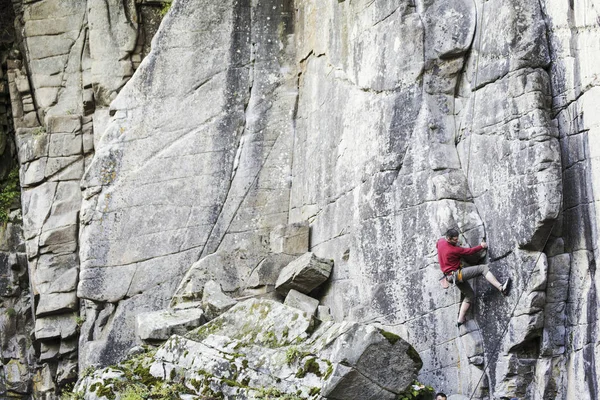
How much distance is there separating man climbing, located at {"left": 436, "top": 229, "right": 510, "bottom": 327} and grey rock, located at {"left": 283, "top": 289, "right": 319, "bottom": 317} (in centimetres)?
340

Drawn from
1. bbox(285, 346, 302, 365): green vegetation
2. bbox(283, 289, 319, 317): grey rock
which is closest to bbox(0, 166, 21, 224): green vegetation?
bbox(283, 289, 319, 317): grey rock

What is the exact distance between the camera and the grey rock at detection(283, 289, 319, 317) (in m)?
19.9

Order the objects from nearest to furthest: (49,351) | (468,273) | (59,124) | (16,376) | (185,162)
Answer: (468,273) < (185,162) < (49,351) < (59,124) < (16,376)

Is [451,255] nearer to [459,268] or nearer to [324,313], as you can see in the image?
[459,268]

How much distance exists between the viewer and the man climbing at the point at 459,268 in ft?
55.5

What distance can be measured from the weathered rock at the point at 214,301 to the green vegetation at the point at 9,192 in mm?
7882

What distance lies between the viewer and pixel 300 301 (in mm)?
20062

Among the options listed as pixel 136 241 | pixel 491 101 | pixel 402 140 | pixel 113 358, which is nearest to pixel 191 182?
A: pixel 136 241

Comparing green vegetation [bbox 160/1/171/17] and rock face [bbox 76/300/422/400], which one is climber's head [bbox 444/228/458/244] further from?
green vegetation [bbox 160/1/171/17]

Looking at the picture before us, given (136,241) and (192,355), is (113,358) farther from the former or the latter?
(192,355)

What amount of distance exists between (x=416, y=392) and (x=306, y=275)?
4.23 m

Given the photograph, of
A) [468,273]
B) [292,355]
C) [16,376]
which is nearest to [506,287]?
[468,273]

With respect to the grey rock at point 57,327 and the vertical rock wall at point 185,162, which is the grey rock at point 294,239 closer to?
the vertical rock wall at point 185,162

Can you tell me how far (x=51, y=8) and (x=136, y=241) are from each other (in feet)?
21.9
